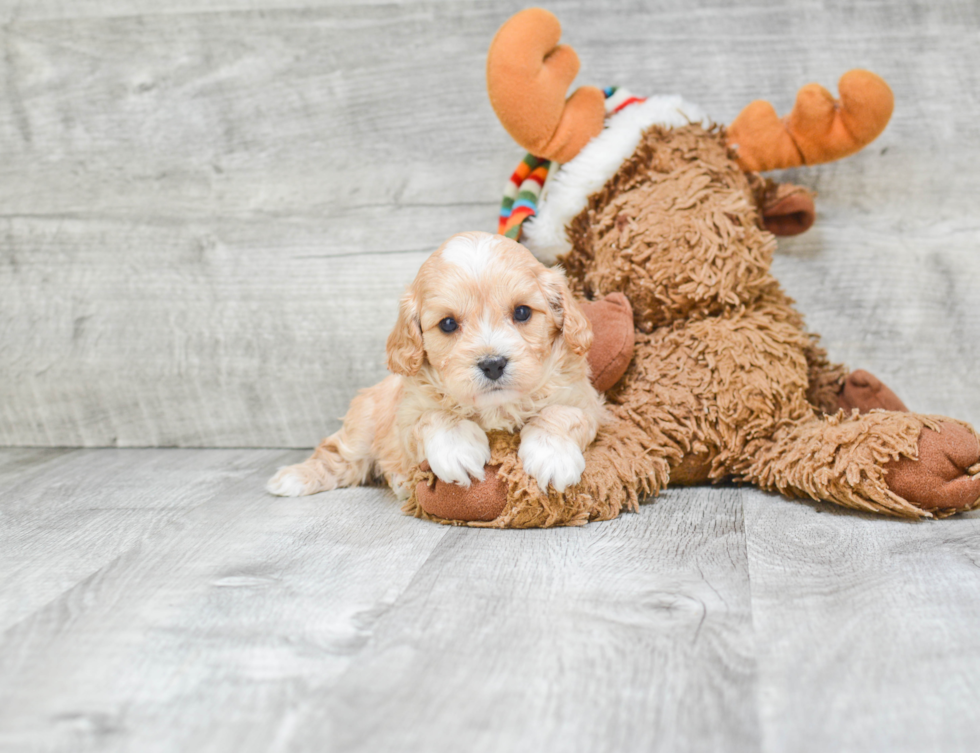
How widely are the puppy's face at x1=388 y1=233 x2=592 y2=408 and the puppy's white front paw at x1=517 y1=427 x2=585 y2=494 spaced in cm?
11

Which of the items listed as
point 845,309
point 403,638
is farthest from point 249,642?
point 845,309

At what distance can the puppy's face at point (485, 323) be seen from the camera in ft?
5.11

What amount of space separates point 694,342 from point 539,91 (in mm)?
672

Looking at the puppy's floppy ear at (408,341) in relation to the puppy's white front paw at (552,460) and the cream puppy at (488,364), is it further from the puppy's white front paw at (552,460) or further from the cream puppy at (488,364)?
the puppy's white front paw at (552,460)

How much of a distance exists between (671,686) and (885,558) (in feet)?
2.00

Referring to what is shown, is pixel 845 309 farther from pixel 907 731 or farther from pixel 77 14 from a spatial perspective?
pixel 77 14

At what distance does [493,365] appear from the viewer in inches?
60.6

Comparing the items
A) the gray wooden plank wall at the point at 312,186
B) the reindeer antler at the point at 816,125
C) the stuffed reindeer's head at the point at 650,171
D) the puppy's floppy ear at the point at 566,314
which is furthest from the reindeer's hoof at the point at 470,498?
the reindeer antler at the point at 816,125

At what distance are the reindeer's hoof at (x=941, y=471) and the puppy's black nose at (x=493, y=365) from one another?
785mm

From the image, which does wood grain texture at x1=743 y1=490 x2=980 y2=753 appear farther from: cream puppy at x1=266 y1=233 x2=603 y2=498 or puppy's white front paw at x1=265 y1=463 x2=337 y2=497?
puppy's white front paw at x1=265 y1=463 x2=337 y2=497

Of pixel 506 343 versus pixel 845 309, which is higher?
pixel 506 343

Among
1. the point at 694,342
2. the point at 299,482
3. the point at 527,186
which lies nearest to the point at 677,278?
the point at 694,342

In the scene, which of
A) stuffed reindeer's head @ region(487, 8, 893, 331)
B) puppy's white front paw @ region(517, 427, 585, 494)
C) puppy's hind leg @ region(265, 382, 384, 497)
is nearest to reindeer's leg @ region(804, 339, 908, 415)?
stuffed reindeer's head @ region(487, 8, 893, 331)

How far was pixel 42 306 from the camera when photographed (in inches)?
104
